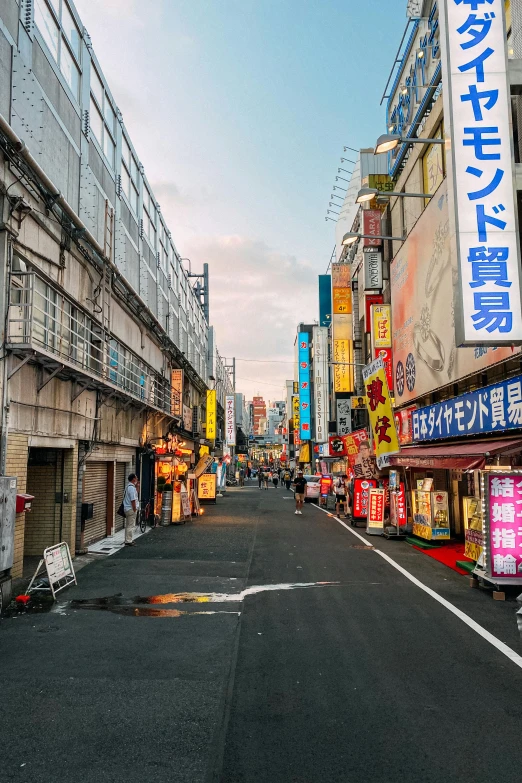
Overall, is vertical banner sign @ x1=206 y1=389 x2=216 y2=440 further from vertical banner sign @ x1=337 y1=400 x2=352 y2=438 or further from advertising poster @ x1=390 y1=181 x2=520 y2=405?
advertising poster @ x1=390 y1=181 x2=520 y2=405

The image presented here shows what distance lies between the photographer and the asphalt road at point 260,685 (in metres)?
4.34

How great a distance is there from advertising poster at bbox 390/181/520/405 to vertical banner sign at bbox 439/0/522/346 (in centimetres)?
195

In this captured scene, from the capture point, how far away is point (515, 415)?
1155 cm

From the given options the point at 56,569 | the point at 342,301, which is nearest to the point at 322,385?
the point at 342,301

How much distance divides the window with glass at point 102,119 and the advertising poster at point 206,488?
18.4m

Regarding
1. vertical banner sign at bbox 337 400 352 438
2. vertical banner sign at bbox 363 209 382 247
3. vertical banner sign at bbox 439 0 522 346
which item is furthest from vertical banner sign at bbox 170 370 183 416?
vertical banner sign at bbox 439 0 522 346

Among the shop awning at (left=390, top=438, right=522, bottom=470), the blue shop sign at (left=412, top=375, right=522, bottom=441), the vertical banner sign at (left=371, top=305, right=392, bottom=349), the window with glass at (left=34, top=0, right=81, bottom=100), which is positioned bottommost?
the shop awning at (left=390, top=438, right=522, bottom=470)

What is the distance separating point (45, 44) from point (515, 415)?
43.0 ft

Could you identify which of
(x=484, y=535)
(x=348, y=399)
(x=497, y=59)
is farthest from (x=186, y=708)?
(x=348, y=399)

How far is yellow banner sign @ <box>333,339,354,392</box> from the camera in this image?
36.7 meters

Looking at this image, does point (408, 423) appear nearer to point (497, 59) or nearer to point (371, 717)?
point (497, 59)

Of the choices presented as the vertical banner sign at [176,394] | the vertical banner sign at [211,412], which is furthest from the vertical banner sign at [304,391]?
the vertical banner sign at [176,394]

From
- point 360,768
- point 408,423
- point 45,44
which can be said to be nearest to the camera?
point 360,768

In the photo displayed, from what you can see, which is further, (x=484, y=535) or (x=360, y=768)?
(x=484, y=535)
